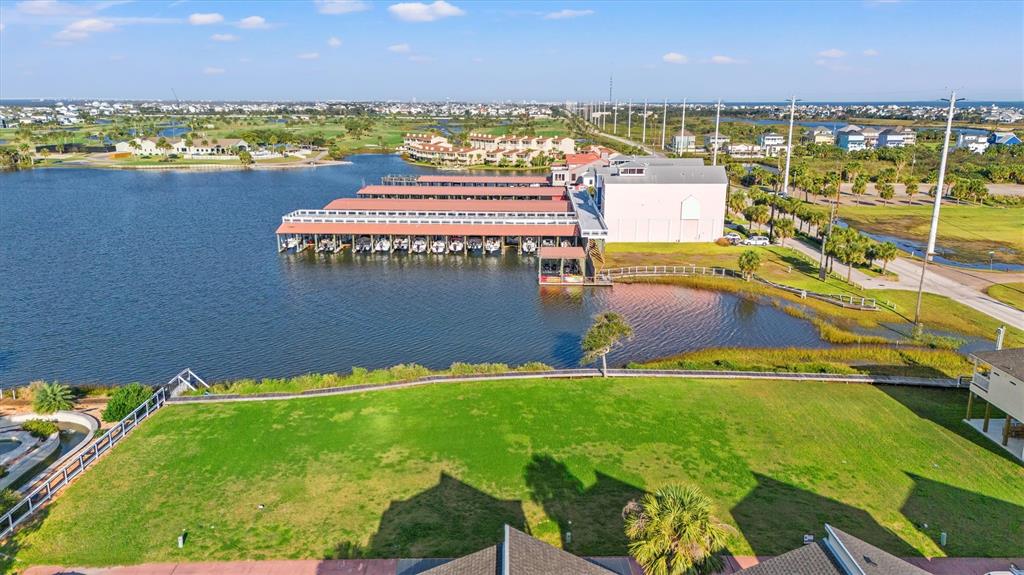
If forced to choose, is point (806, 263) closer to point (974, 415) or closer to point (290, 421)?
point (974, 415)

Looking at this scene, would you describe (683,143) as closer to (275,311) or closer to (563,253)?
(563,253)

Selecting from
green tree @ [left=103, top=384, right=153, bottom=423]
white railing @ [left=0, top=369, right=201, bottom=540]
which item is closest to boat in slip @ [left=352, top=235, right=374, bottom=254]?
white railing @ [left=0, top=369, right=201, bottom=540]

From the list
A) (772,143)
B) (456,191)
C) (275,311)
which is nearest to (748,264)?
(275,311)

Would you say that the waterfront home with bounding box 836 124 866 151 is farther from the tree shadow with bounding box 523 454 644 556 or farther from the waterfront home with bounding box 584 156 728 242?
the tree shadow with bounding box 523 454 644 556

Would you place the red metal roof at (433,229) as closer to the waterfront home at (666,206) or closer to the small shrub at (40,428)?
the waterfront home at (666,206)

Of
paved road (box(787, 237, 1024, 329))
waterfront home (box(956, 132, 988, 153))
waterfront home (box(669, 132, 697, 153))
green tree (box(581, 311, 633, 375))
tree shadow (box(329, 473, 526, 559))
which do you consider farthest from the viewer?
waterfront home (box(956, 132, 988, 153))

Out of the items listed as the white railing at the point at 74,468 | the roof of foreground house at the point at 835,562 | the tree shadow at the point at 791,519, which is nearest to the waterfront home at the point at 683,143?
the tree shadow at the point at 791,519
